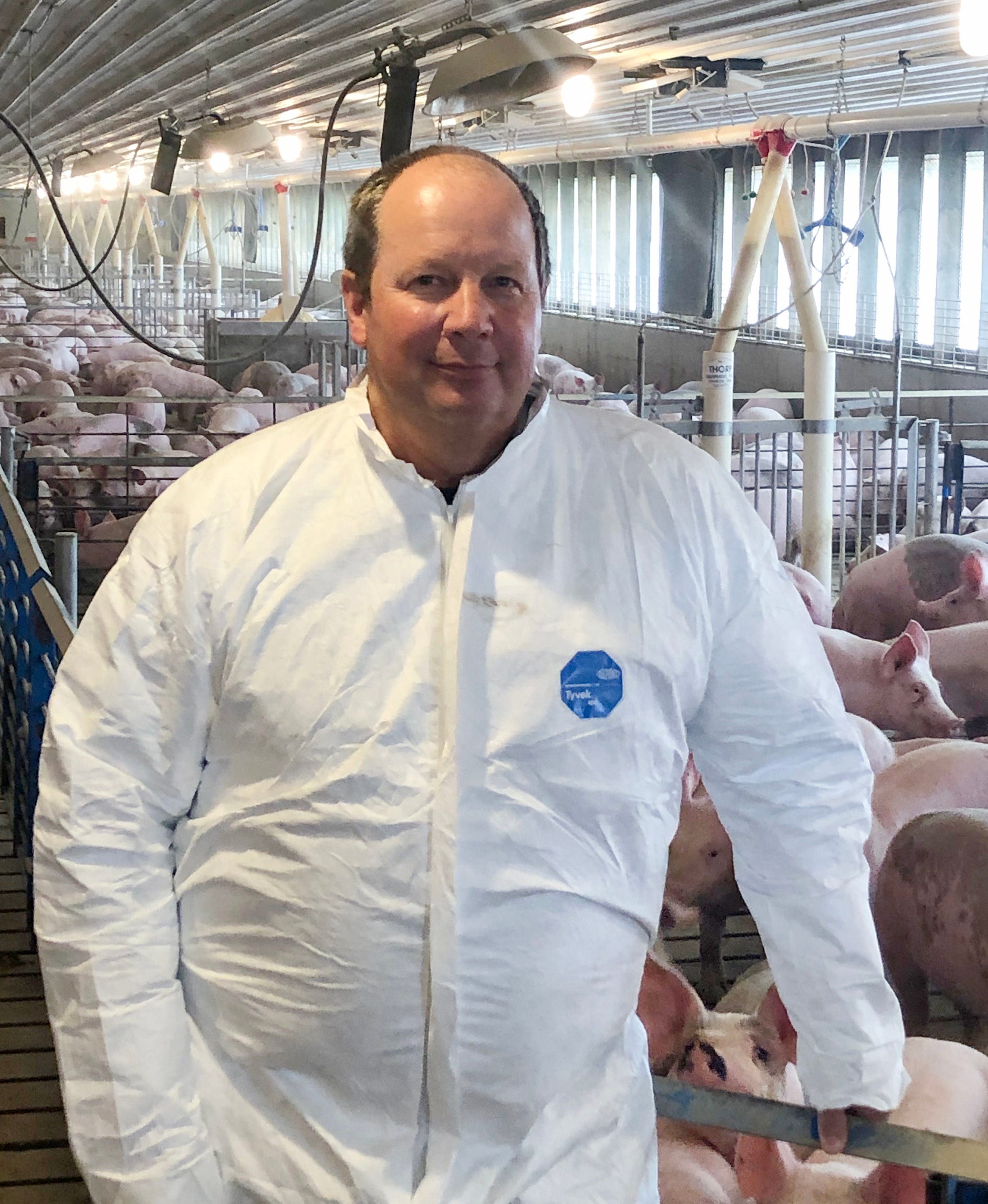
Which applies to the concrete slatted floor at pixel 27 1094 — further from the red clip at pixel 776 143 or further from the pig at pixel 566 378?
the pig at pixel 566 378

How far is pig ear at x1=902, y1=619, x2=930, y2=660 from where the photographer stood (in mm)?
4152

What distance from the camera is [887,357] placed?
11.6m

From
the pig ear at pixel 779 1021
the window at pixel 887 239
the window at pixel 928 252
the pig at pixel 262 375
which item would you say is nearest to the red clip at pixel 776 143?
the pig ear at pixel 779 1021

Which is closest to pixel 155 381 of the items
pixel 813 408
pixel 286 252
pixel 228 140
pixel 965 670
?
pixel 286 252

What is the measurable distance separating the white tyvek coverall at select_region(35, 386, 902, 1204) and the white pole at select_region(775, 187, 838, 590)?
3.67m

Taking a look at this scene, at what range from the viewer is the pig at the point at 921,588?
512cm

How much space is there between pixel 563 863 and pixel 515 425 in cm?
44

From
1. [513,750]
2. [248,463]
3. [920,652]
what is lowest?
[920,652]

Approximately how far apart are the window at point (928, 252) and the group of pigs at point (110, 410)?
510 centimetres

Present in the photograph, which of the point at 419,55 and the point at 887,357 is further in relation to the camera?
the point at 887,357

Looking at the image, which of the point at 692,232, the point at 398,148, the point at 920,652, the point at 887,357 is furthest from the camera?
the point at 692,232

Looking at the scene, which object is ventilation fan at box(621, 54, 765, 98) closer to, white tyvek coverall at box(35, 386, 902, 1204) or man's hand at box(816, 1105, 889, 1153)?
white tyvek coverall at box(35, 386, 902, 1204)

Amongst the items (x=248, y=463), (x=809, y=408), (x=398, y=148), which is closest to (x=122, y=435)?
(x=809, y=408)

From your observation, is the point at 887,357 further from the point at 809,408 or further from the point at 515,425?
the point at 515,425
